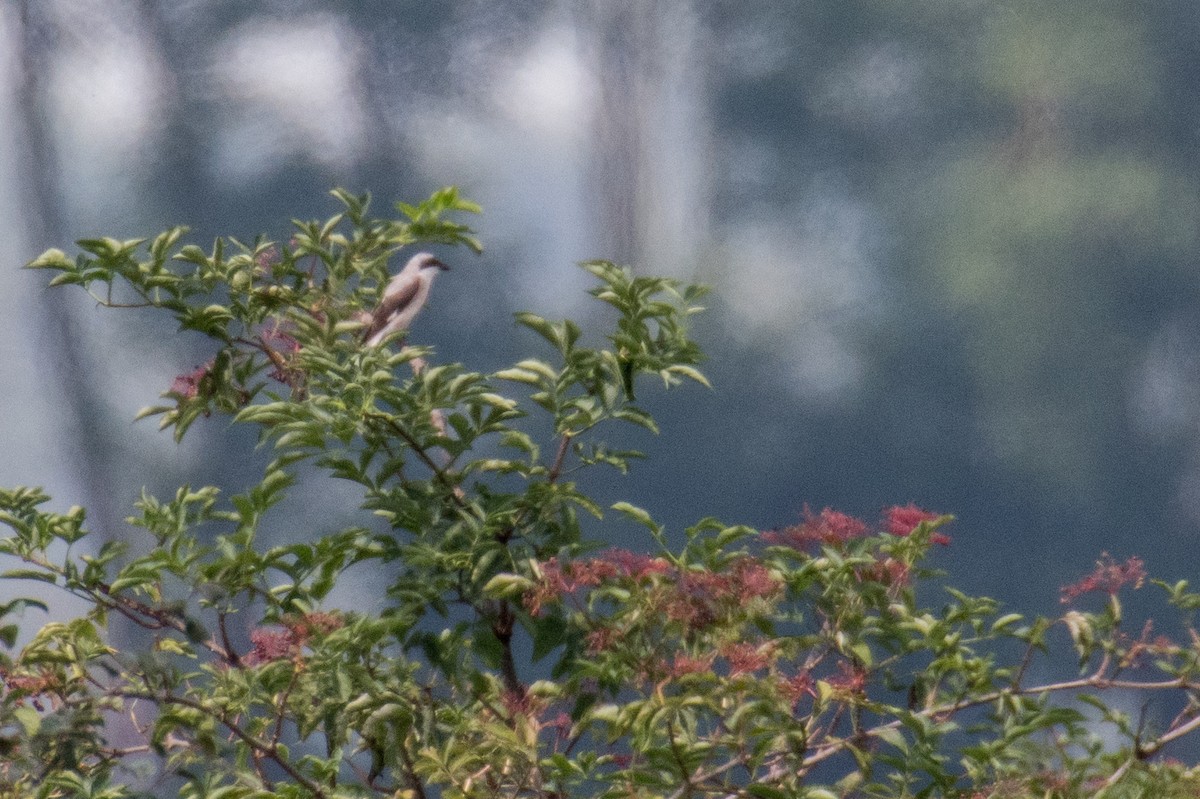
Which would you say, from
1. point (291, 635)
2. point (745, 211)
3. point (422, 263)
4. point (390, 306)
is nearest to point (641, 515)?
point (291, 635)

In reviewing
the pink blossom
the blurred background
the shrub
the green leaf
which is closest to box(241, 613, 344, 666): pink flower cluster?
the shrub

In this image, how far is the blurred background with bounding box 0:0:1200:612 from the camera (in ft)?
11.7

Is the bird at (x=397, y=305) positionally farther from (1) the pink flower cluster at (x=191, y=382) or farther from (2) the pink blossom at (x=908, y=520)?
(2) the pink blossom at (x=908, y=520)

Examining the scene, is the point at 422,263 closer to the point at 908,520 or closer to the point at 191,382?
the point at 191,382

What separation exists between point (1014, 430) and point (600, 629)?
5.91 feet

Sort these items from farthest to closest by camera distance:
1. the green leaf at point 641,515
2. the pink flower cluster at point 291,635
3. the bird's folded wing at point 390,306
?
the bird's folded wing at point 390,306, the green leaf at point 641,515, the pink flower cluster at point 291,635

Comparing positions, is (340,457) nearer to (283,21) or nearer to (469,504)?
(469,504)

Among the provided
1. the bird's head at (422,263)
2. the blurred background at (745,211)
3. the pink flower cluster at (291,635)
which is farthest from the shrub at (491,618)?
the blurred background at (745,211)

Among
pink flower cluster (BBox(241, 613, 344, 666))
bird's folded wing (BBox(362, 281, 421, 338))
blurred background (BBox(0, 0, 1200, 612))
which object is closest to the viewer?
pink flower cluster (BBox(241, 613, 344, 666))

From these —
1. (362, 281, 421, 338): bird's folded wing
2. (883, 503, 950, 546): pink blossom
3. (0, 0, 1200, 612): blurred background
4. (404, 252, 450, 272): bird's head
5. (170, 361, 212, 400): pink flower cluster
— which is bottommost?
(883, 503, 950, 546): pink blossom

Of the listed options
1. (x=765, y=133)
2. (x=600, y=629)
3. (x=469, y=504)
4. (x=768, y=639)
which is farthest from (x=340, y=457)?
(x=765, y=133)

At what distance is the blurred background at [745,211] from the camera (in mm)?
3570

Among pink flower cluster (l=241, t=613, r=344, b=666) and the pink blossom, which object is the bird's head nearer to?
pink flower cluster (l=241, t=613, r=344, b=666)

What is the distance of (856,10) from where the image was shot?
3723 mm
